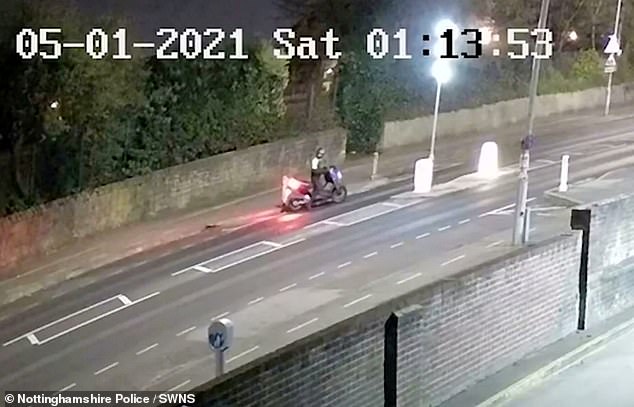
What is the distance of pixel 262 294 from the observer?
2234 centimetres

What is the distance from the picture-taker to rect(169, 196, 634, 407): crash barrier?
11.4 m

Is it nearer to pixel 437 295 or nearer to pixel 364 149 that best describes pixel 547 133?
pixel 364 149

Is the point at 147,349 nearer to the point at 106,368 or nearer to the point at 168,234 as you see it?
the point at 106,368

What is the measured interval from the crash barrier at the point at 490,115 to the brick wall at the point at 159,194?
4.04m

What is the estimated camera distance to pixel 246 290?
2277 centimetres

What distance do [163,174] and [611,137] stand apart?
65.7 feet

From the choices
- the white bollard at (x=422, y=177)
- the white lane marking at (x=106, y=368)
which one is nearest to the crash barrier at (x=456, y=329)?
the white lane marking at (x=106, y=368)

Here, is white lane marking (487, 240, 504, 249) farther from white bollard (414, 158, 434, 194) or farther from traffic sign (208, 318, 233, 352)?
traffic sign (208, 318, 233, 352)

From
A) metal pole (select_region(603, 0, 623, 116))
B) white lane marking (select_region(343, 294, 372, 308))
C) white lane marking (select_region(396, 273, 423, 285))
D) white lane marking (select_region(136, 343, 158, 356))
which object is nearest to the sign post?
white lane marking (select_region(136, 343, 158, 356))

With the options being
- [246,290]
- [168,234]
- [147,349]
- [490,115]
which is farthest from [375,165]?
[147,349]

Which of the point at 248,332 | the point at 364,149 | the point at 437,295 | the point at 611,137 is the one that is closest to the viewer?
the point at 437,295

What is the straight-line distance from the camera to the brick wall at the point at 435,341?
11.2 m

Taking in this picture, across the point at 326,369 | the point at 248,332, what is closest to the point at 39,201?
the point at 248,332

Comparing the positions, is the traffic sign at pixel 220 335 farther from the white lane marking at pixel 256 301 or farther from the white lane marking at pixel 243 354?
the white lane marking at pixel 256 301
